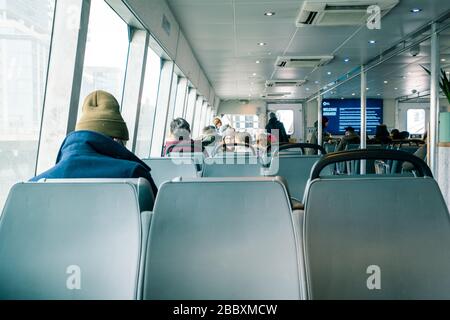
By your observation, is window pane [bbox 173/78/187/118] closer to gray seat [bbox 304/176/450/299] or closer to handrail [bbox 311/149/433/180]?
handrail [bbox 311/149/433/180]

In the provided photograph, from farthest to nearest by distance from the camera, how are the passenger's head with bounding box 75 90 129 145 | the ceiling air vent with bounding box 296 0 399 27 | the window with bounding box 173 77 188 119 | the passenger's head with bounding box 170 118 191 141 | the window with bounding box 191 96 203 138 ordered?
1. the window with bounding box 191 96 203 138
2. the window with bounding box 173 77 188 119
3. the ceiling air vent with bounding box 296 0 399 27
4. the passenger's head with bounding box 170 118 191 141
5. the passenger's head with bounding box 75 90 129 145

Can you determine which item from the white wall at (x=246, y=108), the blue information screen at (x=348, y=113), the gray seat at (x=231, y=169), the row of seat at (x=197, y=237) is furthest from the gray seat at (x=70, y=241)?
the white wall at (x=246, y=108)

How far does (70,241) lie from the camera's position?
4.06 feet

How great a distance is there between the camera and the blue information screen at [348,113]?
2164 cm

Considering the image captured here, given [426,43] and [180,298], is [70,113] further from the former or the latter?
[426,43]

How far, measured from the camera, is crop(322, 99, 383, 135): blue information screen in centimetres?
2164

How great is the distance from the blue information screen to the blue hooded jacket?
68.9ft

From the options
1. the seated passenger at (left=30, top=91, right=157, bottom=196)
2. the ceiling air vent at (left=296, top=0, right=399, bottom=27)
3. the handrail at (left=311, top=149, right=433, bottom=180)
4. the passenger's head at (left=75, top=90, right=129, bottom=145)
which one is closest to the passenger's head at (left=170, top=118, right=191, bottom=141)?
the ceiling air vent at (left=296, top=0, right=399, bottom=27)

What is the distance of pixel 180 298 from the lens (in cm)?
121

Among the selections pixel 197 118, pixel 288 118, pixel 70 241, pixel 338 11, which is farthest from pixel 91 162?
pixel 288 118

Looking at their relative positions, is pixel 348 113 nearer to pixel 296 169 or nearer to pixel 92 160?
pixel 296 169

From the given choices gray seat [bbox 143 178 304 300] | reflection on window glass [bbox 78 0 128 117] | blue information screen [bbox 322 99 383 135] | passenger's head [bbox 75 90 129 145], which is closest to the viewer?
gray seat [bbox 143 178 304 300]

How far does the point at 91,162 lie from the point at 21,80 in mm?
1815

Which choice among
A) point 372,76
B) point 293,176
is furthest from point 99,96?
point 372,76
